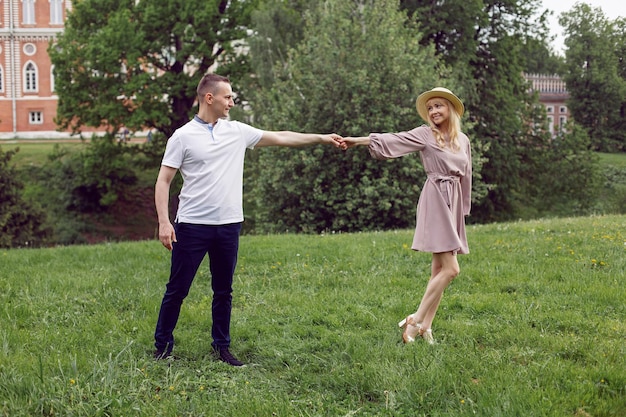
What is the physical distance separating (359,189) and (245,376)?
16.4 meters

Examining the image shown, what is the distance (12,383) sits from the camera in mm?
5230

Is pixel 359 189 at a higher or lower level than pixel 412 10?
lower

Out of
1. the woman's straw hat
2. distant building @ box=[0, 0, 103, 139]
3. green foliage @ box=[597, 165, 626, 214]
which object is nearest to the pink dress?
the woman's straw hat

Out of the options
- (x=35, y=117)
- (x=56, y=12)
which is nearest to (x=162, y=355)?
(x=35, y=117)

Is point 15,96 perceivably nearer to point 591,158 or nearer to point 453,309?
point 591,158

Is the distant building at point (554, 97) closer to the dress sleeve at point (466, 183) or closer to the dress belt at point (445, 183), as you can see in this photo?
the dress sleeve at point (466, 183)

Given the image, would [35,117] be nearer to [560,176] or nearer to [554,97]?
[554,97]

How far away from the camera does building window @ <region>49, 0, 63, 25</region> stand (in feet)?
204

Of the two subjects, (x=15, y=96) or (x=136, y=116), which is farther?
(x=15, y=96)

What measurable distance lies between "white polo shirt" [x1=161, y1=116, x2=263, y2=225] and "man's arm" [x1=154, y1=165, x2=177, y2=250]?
0.32 feet

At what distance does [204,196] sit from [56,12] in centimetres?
6309

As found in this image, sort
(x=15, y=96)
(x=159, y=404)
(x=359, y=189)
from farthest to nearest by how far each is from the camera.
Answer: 1. (x=15, y=96)
2. (x=359, y=189)
3. (x=159, y=404)

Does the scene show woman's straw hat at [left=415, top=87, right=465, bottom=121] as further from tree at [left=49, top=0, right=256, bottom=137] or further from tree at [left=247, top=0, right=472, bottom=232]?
tree at [left=49, top=0, right=256, bottom=137]

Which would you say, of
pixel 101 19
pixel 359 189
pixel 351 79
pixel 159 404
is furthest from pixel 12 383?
pixel 101 19
